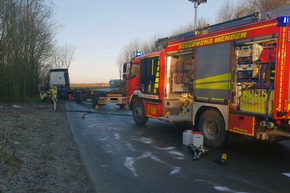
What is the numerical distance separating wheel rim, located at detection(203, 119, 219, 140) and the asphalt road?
0.52 meters

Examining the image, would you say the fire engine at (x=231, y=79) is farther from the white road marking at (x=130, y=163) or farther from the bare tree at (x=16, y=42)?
the bare tree at (x=16, y=42)

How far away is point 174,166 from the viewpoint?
22.0 ft

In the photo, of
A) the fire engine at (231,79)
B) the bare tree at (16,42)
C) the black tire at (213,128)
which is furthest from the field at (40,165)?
the bare tree at (16,42)

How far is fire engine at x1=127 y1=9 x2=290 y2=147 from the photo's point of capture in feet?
22.2

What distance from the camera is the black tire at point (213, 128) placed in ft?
27.5

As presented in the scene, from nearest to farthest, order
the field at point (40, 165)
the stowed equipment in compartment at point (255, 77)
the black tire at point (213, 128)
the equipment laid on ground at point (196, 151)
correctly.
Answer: the field at point (40, 165), the stowed equipment in compartment at point (255, 77), the equipment laid on ground at point (196, 151), the black tire at point (213, 128)

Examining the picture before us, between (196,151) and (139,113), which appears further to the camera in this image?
(139,113)

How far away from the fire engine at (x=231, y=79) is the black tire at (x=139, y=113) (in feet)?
5.69

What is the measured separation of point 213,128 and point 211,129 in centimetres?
9

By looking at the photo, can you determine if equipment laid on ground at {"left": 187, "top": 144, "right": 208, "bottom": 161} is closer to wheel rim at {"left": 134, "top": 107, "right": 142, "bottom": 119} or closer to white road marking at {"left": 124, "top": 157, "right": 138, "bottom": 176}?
white road marking at {"left": 124, "top": 157, "right": 138, "bottom": 176}

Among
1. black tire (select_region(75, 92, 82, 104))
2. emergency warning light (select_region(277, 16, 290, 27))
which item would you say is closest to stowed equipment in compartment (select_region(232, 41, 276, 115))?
emergency warning light (select_region(277, 16, 290, 27))

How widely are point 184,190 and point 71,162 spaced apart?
9.15ft

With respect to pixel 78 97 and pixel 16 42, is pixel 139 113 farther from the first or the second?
pixel 78 97

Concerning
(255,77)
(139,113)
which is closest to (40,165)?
(255,77)
